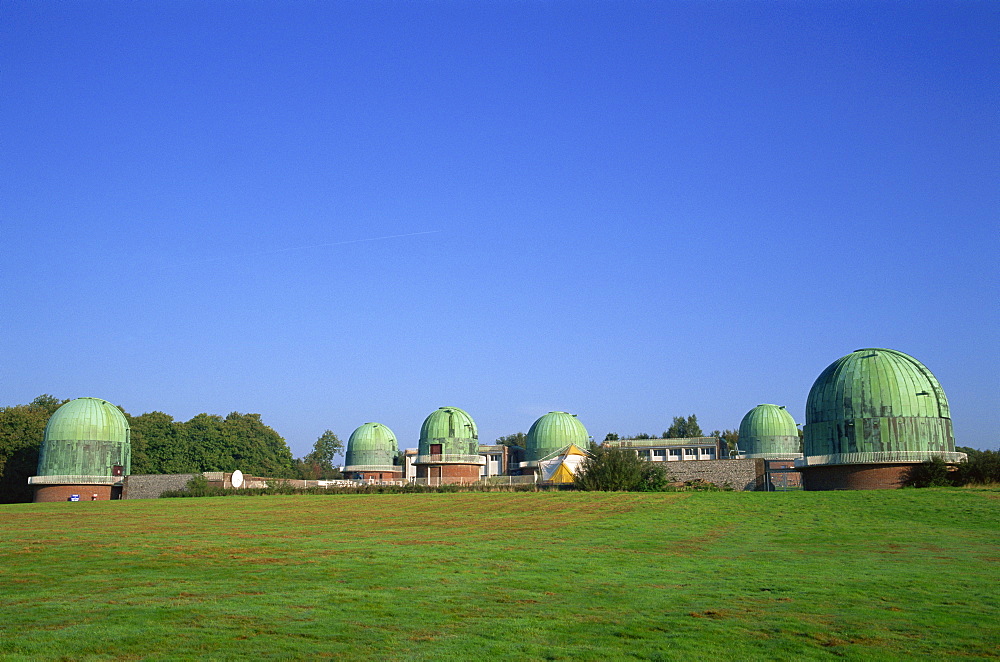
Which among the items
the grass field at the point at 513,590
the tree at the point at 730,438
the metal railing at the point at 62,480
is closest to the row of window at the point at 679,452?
the tree at the point at 730,438

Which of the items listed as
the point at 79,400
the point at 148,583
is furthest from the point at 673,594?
the point at 79,400

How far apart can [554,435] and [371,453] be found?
26.6 meters

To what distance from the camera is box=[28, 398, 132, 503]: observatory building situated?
242ft

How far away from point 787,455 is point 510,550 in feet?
235

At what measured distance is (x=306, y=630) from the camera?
1212 centimetres

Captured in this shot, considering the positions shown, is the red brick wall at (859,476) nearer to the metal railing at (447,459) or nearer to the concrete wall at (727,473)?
the concrete wall at (727,473)

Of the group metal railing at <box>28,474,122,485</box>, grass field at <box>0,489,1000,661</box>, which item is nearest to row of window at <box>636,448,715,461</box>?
metal railing at <box>28,474,122,485</box>

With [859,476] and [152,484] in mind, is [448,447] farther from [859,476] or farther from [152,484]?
[859,476]

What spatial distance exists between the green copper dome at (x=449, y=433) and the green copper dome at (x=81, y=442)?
29.3 meters

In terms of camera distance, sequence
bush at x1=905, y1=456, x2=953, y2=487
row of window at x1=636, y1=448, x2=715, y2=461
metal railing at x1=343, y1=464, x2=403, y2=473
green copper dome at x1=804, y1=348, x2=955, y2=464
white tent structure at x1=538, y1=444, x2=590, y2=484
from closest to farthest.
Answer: bush at x1=905, y1=456, x2=953, y2=487 < green copper dome at x1=804, y1=348, x2=955, y2=464 < white tent structure at x1=538, y1=444, x2=590, y2=484 < metal railing at x1=343, y1=464, x2=403, y2=473 < row of window at x1=636, y1=448, x2=715, y2=461

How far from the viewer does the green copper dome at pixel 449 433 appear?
8400cm

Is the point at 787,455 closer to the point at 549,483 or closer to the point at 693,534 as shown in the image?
the point at 549,483

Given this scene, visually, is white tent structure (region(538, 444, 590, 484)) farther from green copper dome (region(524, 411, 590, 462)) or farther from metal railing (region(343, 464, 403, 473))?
metal railing (region(343, 464, 403, 473))

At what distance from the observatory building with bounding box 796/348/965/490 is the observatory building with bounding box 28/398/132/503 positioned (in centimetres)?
6032
